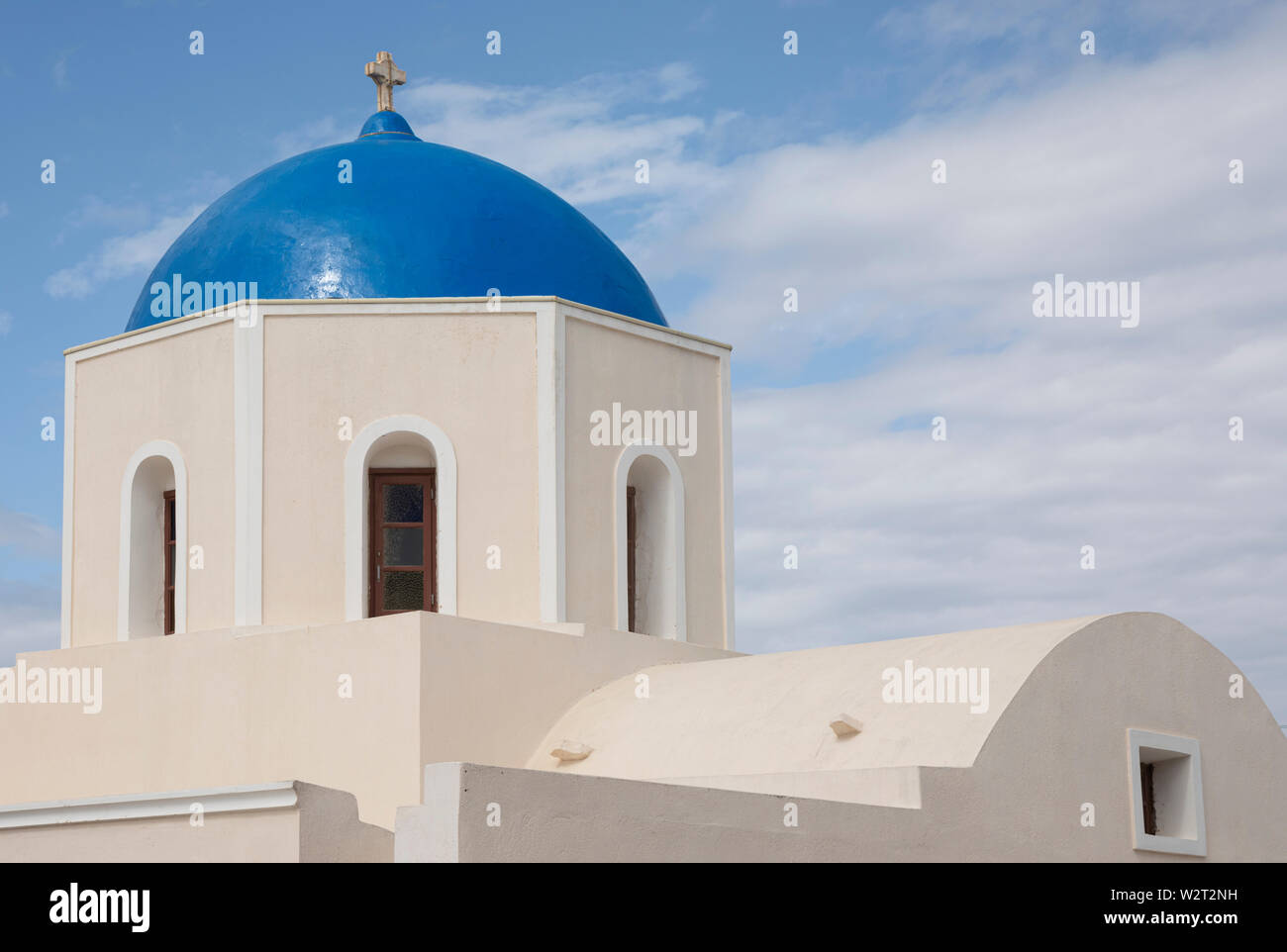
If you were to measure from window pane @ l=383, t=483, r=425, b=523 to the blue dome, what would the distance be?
4.54 feet

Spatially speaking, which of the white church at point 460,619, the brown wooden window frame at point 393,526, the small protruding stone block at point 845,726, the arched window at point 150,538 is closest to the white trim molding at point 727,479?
the white church at point 460,619

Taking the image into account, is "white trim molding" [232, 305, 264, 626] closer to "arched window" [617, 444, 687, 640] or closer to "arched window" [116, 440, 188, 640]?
"arched window" [116, 440, 188, 640]

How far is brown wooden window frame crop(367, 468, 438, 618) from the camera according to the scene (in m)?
11.7

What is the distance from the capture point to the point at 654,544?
12820mm

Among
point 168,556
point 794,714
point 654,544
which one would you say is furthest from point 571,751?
point 168,556

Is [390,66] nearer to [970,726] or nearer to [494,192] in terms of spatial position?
[494,192]

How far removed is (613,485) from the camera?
12.2m

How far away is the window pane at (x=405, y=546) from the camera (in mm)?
11914

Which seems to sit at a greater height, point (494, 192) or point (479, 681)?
point (494, 192)

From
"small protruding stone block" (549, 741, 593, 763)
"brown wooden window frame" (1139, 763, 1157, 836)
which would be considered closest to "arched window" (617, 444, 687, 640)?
"small protruding stone block" (549, 741, 593, 763)

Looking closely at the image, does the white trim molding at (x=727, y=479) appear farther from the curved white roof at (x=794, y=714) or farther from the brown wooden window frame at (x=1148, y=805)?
the brown wooden window frame at (x=1148, y=805)

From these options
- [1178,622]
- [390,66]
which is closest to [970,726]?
[1178,622]
